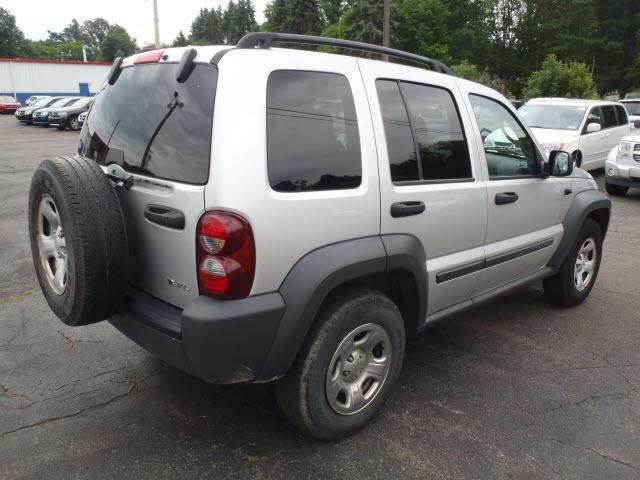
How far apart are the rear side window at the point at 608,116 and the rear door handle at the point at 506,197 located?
9.57 metres

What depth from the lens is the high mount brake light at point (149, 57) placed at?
265 cm

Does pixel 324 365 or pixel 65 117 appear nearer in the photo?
pixel 324 365

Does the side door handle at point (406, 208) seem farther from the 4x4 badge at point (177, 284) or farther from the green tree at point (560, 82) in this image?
the green tree at point (560, 82)

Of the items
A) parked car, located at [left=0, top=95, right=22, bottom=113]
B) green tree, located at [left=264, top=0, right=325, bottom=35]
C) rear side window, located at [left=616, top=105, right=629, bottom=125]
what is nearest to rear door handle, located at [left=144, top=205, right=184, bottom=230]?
rear side window, located at [left=616, top=105, right=629, bottom=125]

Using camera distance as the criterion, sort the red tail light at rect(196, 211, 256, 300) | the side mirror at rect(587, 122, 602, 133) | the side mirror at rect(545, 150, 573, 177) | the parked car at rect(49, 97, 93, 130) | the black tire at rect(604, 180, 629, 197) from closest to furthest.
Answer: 1. the red tail light at rect(196, 211, 256, 300)
2. the side mirror at rect(545, 150, 573, 177)
3. the black tire at rect(604, 180, 629, 197)
4. the side mirror at rect(587, 122, 602, 133)
5. the parked car at rect(49, 97, 93, 130)

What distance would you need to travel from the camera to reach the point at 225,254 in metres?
2.18

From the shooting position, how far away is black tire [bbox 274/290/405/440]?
2471 mm

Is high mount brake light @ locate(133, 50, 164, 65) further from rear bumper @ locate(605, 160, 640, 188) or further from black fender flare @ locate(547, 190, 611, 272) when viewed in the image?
rear bumper @ locate(605, 160, 640, 188)

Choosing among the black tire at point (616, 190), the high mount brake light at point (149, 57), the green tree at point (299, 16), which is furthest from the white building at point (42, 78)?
the high mount brake light at point (149, 57)

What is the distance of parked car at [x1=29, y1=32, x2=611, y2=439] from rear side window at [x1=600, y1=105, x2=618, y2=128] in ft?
33.3

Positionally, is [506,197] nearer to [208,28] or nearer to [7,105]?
[7,105]

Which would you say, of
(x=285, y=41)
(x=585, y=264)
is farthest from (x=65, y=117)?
(x=285, y=41)

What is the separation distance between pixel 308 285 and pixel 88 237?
987mm

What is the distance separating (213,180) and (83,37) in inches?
6480
